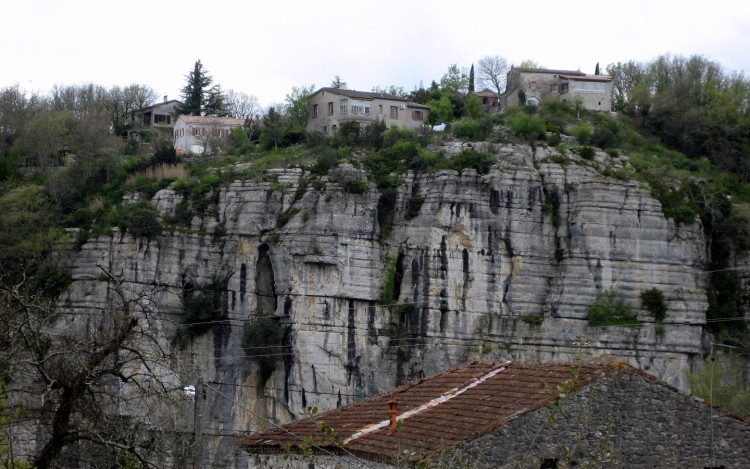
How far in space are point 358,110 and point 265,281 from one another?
15009mm

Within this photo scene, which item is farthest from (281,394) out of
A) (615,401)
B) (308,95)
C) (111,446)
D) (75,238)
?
(111,446)

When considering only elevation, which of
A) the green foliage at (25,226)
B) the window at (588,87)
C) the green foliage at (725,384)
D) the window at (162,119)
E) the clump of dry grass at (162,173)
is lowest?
the green foliage at (725,384)

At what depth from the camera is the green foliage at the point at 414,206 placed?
191 ft

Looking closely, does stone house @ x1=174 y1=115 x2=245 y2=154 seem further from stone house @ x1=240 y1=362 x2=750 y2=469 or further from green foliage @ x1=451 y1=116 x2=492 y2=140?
stone house @ x1=240 y1=362 x2=750 y2=469

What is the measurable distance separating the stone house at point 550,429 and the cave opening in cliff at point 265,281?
125 ft

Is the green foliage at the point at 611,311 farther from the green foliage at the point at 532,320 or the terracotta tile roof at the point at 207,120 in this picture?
the terracotta tile roof at the point at 207,120

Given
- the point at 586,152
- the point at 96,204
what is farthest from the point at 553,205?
the point at 96,204

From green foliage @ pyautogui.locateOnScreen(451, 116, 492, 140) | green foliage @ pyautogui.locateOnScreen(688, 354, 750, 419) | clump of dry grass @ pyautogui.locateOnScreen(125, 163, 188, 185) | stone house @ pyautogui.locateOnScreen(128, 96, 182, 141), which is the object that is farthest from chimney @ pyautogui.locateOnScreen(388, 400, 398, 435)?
stone house @ pyautogui.locateOnScreen(128, 96, 182, 141)

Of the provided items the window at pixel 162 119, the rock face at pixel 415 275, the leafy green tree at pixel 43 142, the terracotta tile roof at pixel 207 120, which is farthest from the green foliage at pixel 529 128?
the window at pixel 162 119

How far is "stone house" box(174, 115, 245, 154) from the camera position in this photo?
7450cm

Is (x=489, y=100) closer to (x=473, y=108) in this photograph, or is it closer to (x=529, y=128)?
(x=473, y=108)

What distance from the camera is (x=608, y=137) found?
6247 centimetres

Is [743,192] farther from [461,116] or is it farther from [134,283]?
[134,283]

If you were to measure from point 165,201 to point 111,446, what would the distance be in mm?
47967
